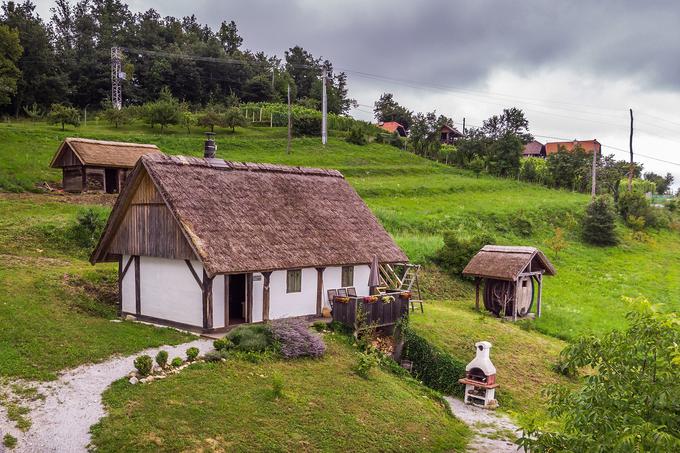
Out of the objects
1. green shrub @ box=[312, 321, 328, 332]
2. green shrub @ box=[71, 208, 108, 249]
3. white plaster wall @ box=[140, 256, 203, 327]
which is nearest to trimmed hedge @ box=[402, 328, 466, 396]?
green shrub @ box=[312, 321, 328, 332]

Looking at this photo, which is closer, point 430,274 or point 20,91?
point 430,274

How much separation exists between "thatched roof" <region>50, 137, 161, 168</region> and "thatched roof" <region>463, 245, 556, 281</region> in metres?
21.3

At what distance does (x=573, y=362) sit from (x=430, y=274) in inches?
920

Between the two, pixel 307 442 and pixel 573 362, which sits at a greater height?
pixel 573 362

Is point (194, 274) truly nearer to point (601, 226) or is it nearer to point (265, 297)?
point (265, 297)

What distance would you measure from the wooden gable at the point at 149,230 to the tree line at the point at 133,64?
42.2 meters

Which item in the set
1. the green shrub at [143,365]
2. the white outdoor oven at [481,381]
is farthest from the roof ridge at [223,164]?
the white outdoor oven at [481,381]

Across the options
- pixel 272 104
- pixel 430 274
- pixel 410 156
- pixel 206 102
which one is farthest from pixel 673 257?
Answer: pixel 206 102

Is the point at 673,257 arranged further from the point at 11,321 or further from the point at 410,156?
the point at 11,321

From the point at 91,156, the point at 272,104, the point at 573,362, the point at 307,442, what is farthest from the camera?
the point at 272,104

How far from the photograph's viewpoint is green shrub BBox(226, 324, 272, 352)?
1656cm

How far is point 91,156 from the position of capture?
36.0m

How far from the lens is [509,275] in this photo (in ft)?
84.1

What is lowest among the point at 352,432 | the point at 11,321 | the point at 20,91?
the point at 352,432
